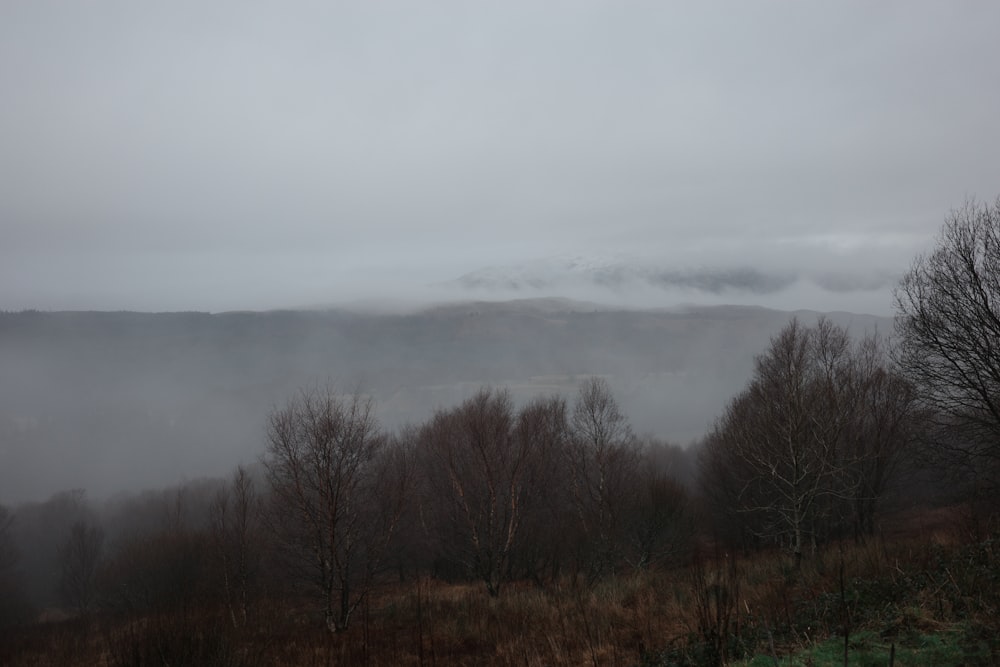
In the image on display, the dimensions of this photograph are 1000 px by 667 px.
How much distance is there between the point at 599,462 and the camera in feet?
127

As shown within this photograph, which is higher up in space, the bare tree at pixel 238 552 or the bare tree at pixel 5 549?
the bare tree at pixel 238 552

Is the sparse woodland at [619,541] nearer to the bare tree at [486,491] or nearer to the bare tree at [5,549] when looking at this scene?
the bare tree at [486,491]

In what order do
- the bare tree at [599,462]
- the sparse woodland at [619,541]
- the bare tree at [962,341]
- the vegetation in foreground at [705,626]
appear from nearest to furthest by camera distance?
1. the vegetation in foreground at [705,626]
2. the sparse woodland at [619,541]
3. the bare tree at [962,341]
4. the bare tree at [599,462]

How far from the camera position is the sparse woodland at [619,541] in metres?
7.91

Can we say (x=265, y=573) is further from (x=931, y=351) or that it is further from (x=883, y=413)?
(x=883, y=413)

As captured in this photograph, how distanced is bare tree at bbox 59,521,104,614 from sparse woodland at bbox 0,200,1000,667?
508 cm

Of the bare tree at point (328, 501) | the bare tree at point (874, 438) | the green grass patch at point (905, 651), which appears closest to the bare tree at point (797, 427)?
the bare tree at point (874, 438)

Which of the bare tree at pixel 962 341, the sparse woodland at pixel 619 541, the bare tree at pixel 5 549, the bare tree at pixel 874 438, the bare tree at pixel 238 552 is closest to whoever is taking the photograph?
the sparse woodland at pixel 619 541

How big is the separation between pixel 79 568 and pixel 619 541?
56945mm

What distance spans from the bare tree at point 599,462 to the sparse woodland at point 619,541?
23 centimetres

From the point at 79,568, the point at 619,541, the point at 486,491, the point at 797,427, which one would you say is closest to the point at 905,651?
the point at 797,427

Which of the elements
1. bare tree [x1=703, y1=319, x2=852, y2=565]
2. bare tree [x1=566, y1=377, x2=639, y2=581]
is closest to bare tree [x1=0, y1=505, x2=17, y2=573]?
bare tree [x1=566, y1=377, x2=639, y2=581]

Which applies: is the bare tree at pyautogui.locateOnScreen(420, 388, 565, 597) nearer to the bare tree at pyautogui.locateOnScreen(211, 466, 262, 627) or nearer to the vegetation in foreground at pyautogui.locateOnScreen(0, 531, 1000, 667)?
the vegetation in foreground at pyautogui.locateOnScreen(0, 531, 1000, 667)

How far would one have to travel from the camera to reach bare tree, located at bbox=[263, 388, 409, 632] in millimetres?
18391
